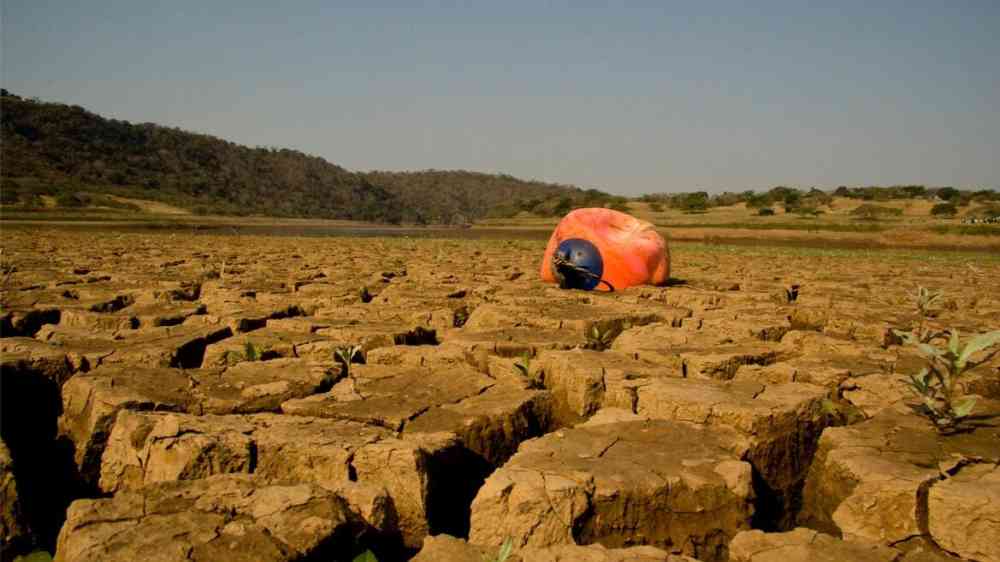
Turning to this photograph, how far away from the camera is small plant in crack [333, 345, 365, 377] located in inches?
121

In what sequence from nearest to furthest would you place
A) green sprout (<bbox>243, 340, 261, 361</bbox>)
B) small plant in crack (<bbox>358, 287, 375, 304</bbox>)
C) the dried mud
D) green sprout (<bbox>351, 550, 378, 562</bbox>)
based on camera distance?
1. green sprout (<bbox>351, 550, 378, 562</bbox>)
2. the dried mud
3. green sprout (<bbox>243, 340, 261, 361</bbox>)
4. small plant in crack (<bbox>358, 287, 375, 304</bbox>)

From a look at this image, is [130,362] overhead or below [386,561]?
overhead

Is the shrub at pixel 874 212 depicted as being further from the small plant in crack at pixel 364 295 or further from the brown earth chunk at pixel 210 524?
the brown earth chunk at pixel 210 524

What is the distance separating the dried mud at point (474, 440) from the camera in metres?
1.68

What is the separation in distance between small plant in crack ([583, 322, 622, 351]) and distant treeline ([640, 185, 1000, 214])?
903 inches

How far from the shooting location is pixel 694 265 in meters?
10.3

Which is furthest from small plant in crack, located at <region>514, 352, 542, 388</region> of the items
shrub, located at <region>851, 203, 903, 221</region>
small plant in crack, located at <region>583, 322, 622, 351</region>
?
shrub, located at <region>851, 203, 903, 221</region>

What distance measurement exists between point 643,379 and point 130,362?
228cm

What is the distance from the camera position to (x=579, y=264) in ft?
19.4

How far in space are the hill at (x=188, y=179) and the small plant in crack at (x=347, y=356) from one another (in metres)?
26.2

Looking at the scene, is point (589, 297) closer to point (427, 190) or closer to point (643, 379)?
point (643, 379)

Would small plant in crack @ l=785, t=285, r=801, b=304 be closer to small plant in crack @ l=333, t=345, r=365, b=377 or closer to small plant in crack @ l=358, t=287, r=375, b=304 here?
small plant in crack @ l=358, t=287, r=375, b=304

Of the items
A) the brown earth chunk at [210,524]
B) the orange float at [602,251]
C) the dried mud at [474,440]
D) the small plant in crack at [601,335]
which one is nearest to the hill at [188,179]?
the orange float at [602,251]

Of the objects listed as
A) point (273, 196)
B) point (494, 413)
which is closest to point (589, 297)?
point (494, 413)
